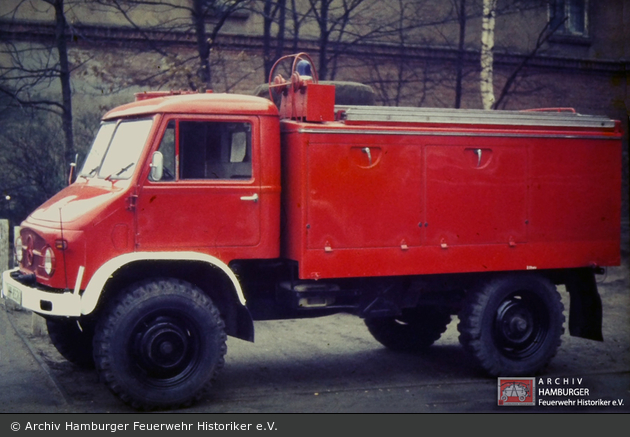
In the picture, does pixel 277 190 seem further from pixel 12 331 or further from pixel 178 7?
pixel 178 7

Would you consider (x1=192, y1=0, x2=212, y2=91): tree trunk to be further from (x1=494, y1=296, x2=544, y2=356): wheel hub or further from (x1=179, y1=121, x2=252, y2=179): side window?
(x1=494, y1=296, x2=544, y2=356): wheel hub

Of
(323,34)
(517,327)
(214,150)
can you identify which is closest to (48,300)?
(214,150)

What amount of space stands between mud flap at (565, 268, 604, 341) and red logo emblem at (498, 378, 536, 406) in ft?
4.64

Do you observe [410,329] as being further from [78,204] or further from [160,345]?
[78,204]

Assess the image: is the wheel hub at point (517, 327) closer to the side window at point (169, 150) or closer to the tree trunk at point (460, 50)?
the side window at point (169, 150)

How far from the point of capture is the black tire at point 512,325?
8109 mm

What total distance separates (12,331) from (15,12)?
239 inches

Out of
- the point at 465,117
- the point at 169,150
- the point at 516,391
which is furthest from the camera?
the point at 465,117

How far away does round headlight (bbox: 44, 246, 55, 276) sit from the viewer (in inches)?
269

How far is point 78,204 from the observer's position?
712cm

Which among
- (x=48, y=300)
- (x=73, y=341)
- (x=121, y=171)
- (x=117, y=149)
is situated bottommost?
(x=73, y=341)

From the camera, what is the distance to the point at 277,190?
7449mm

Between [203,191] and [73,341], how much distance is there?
223 centimetres

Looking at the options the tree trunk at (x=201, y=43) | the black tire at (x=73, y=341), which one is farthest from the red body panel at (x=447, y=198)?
the tree trunk at (x=201, y=43)
